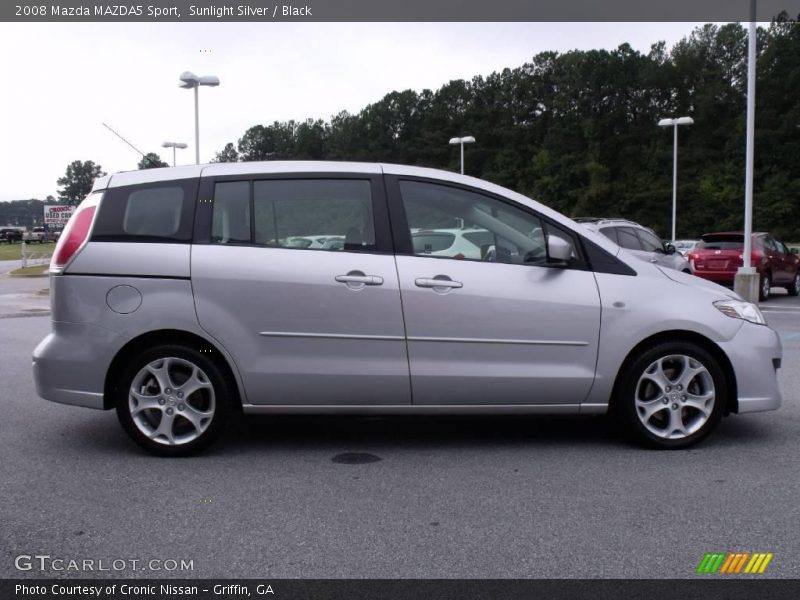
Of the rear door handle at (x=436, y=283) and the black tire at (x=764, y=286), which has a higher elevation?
the rear door handle at (x=436, y=283)

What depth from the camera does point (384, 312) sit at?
5.34 meters

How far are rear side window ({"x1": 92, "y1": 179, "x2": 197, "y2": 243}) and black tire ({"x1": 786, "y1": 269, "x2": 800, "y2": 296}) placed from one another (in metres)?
18.4

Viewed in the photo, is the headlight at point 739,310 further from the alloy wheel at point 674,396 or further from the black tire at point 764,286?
the black tire at point 764,286

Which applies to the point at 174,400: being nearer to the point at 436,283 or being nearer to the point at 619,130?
the point at 436,283

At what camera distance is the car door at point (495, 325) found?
5359 mm

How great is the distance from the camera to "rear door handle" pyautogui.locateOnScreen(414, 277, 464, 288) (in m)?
5.35

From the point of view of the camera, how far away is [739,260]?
64.9ft

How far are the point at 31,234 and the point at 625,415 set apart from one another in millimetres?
93146

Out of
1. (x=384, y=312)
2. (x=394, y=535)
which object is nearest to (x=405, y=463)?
(x=384, y=312)

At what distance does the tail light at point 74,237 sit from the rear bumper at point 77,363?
1.25 ft

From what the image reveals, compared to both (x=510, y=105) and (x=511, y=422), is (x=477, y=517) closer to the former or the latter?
(x=511, y=422)

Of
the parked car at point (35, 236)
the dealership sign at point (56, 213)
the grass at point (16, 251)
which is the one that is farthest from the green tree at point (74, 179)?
the dealership sign at point (56, 213)

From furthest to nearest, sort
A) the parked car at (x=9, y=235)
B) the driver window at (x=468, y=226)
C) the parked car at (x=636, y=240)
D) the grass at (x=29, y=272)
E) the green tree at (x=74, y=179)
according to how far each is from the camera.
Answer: the green tree at (x=74, y=179)
the parked car at (x=9, y=235)
the grass at (x=29, y=272)
the parked car at (x=636, y=240)
the driver window at (x=468, y=226)
